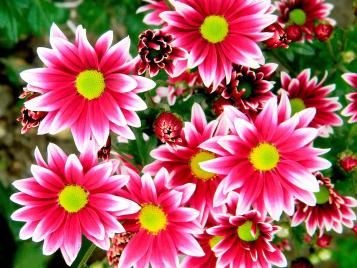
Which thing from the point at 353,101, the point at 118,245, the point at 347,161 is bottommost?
the point at 118,245

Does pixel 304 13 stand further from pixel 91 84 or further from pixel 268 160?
pixel 91 84

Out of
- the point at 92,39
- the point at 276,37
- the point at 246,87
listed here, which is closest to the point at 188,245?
the point at 246,87

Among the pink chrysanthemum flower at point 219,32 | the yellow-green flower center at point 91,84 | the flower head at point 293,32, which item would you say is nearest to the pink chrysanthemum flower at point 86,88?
the yellow-green flower center at point 91,84

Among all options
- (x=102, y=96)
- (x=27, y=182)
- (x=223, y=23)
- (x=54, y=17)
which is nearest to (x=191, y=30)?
(x=223, y=23)

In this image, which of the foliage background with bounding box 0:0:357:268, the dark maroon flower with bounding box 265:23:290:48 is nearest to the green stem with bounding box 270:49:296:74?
the foliage background with bounding box 0:0:357:268

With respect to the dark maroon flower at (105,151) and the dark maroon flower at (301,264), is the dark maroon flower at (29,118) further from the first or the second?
the dark maroon flower at (301,264)

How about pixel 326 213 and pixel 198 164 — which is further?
pixel 326 213
